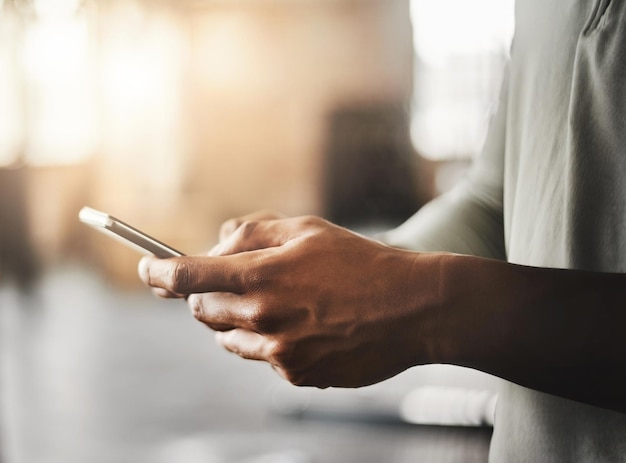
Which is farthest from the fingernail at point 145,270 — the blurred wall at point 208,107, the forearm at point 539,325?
the blurred wall at point 208,107

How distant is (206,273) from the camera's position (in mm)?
418

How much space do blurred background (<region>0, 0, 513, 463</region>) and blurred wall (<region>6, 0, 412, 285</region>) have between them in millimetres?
15

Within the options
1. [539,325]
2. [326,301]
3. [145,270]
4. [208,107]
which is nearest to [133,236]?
[145,270]

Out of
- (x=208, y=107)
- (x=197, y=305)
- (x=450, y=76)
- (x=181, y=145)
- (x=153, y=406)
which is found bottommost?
(x=153, y=406)

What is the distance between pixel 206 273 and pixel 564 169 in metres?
0.27

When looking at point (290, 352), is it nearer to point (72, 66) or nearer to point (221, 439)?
point (221, 439)

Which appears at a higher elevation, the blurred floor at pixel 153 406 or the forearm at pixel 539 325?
the forearm at pixel 539 325

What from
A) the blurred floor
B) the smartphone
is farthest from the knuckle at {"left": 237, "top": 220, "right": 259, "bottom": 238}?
the blurred floor

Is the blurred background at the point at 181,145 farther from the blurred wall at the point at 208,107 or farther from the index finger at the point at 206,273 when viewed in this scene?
the index finger at the point at 206,273

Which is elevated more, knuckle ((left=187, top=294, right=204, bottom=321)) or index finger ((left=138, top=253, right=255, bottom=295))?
index finger ((left=138, top=253, right=255, bottom=295))

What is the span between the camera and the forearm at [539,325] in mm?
362

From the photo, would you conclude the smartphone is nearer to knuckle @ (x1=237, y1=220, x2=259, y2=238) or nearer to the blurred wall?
knuckle @ (x1=237, y1=220, x2=259, y2=238)

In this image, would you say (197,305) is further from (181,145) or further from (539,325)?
(181,145)

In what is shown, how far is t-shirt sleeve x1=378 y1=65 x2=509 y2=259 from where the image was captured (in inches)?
23.3
